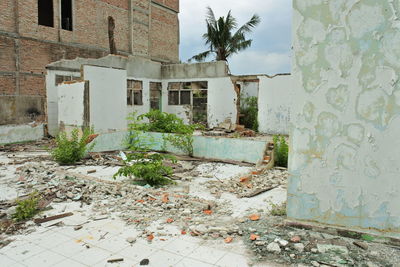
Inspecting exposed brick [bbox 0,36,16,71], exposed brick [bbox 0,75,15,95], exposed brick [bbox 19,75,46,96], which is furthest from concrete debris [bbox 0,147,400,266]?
exposed brick [bbox 0,36,16,71]

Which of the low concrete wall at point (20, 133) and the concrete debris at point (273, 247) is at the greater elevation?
the low concrete wall at point (20, 133)

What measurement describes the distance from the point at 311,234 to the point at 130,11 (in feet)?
59.3

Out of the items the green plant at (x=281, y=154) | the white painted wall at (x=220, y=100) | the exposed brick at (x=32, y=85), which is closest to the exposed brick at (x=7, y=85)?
the exposed brick at (x=32, y=85)

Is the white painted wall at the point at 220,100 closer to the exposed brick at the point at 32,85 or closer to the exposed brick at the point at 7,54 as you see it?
the exposed brick at the point at 32,85

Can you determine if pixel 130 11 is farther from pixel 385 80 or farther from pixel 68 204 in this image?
pixel 385 80

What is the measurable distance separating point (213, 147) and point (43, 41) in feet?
34.4

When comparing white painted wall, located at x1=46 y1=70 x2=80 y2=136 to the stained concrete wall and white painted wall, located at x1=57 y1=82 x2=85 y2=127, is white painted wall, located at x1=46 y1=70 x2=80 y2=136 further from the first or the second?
the stained concrete wall

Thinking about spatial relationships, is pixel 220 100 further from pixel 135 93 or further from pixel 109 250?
pixel 109 250

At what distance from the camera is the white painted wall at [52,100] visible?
11891 millimetres

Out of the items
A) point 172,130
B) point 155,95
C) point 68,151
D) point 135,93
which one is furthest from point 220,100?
point 68,151

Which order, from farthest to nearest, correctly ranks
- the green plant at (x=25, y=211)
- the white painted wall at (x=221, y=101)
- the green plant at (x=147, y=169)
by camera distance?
the white painted wall at (x=221, y=101)
the green plant at (x=147, y=169)
the green plant at (x=25, y=211)

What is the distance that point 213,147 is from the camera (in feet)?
27.9

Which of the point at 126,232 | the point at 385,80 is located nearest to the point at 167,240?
the point at 126,232

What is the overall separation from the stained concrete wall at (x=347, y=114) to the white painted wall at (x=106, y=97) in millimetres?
8732
